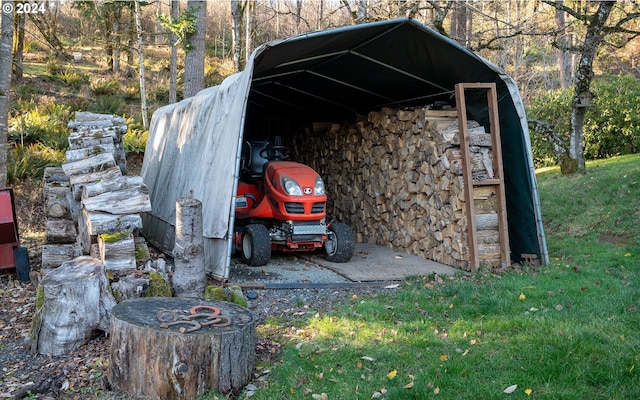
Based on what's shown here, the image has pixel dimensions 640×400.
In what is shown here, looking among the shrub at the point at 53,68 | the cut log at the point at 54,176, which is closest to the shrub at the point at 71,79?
the shrub at the point at 53,68

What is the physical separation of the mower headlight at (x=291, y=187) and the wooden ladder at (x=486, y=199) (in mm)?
2061

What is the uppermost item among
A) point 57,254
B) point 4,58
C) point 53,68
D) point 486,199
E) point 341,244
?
point 53,68

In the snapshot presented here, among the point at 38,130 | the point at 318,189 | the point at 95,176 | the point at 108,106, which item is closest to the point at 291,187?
the point at 318,189

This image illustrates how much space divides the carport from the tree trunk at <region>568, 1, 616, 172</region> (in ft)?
12.0

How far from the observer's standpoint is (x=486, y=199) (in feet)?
23.6

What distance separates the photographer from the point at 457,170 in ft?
23.9

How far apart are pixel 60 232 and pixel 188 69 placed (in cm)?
691

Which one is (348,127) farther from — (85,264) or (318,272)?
(85,264)

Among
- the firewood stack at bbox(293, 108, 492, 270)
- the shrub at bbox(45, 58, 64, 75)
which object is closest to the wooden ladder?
the firewood stack at bbox(293, 108, 492, 270)

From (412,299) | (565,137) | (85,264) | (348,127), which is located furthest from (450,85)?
(565,137)

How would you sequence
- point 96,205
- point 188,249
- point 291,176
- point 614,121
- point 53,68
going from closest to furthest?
point 188,249
point 96,205
point 291,176
point 614,121
point 53,68

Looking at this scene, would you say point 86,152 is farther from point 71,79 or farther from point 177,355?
point 71,79

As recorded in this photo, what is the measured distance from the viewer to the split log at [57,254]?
670cm

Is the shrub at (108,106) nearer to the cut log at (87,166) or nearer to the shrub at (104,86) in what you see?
the shrub at (104,86)
